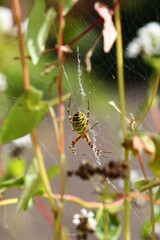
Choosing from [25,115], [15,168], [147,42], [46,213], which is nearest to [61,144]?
[25,115]

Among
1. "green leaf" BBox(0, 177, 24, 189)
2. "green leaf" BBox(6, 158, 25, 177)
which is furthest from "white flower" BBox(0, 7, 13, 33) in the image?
"green leaf" BBox(0, 177, 24, 189)

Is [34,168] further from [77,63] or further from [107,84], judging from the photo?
[107,84]

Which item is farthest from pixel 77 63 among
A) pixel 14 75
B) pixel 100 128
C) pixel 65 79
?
pixel 100 128

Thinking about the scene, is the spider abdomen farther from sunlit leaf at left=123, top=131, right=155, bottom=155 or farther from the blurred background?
sunlit leaf at left=123, top=131, right=155, bottom=155

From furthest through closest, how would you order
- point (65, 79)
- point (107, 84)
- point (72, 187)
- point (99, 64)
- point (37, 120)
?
1. point (72, 187)
2. point (107, 84)
3. point (99, 64)
4. point (65, 79)
5. point (37, 120)

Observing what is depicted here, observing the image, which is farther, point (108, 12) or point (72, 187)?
point (72, 187)

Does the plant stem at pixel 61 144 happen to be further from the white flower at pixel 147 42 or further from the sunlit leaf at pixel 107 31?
the white flower at pixel 147 42
